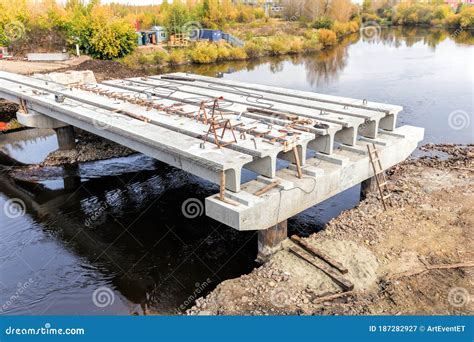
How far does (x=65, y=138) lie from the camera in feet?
62.0

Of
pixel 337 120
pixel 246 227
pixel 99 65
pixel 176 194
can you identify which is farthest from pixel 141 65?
pixel 246 227

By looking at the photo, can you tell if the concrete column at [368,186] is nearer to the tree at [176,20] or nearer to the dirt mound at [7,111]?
the dirt mound at [7,111]

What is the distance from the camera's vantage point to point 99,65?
35.7 metres

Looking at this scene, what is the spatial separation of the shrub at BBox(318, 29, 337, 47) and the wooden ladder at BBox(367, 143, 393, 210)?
43.5 m

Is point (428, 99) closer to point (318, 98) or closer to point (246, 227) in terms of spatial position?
point (318, 98)

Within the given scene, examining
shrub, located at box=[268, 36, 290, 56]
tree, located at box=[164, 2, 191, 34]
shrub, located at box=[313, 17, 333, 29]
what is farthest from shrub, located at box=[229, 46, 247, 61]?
shrub, located at box=[313, 17, 333, 29]

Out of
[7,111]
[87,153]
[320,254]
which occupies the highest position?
[7,111]

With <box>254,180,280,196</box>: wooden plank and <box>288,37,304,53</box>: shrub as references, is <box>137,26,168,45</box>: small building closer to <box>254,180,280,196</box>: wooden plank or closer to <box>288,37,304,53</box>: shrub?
<box>288,37,304,53</box>: shrub

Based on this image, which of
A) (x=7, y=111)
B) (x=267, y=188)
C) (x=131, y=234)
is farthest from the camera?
(x=7, y=111)

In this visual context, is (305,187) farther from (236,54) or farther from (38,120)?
(236,54)

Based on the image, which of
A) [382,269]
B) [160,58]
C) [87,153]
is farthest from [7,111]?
[382,269]

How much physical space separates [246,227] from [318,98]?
7.65m

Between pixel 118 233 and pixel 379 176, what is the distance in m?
8.25

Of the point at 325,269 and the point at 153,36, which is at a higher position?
the point at 153,36
